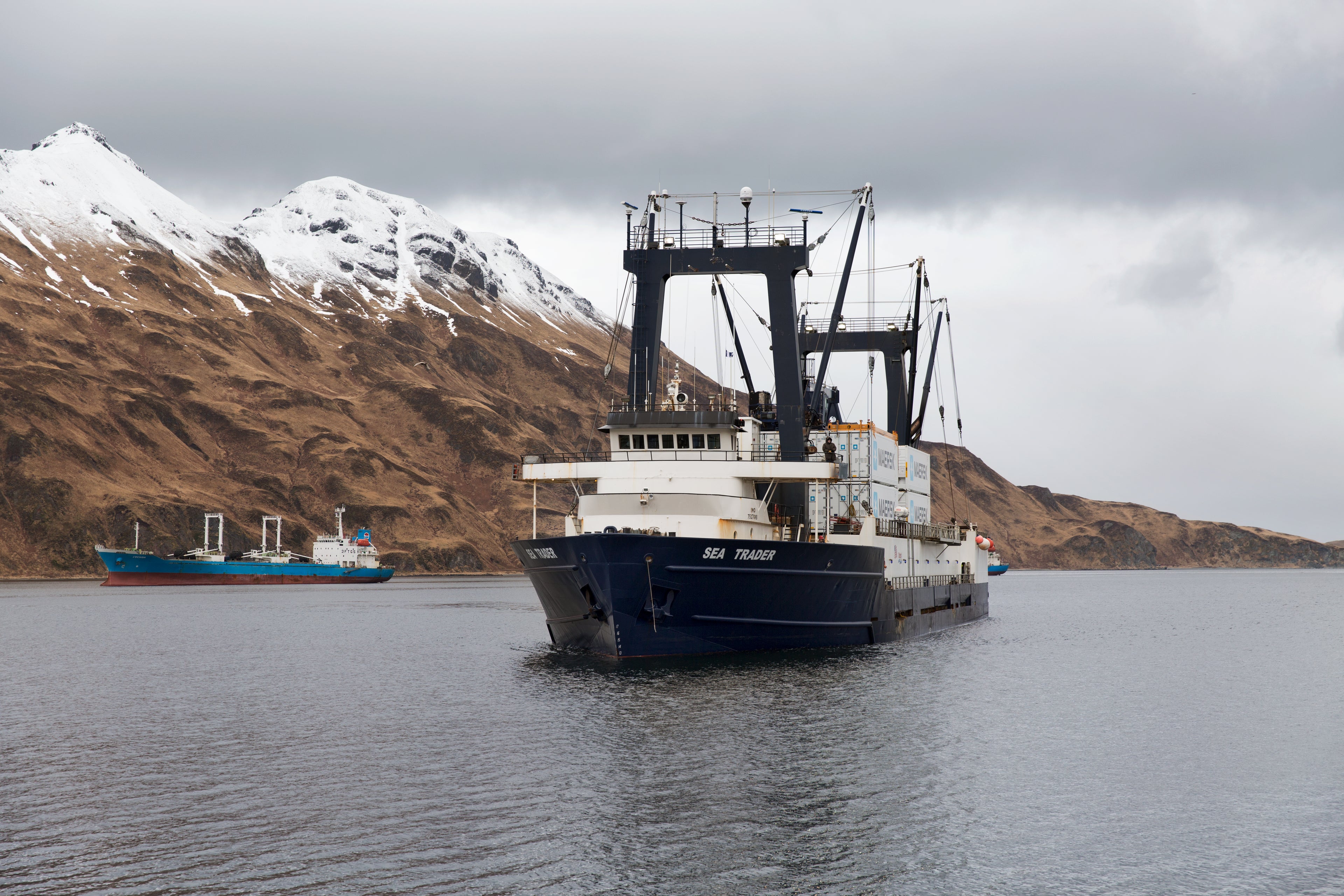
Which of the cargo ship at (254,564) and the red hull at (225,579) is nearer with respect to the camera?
the red hull at (225,579)

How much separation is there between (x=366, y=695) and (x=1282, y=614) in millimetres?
81833

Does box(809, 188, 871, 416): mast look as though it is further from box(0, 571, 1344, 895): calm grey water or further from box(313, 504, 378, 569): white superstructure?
box(313, 504, 378, 569): white superstructure

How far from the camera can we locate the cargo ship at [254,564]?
13975 cm

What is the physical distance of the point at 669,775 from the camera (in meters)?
23.8

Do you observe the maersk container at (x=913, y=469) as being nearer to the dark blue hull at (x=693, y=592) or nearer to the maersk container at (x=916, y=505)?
the maersk container at (x=916, y=505)

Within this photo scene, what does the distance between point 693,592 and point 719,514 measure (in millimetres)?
4137

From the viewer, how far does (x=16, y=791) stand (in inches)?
886

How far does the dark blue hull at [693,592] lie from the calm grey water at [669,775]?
1204 mm

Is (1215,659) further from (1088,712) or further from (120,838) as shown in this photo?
(120,838)

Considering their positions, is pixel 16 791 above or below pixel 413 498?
below

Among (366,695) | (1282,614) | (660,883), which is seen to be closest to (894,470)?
(366,695)

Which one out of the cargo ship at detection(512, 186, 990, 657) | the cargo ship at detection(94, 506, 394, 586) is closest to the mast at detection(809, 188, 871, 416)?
the cargo ship at detection(512, 186, 990, 657)

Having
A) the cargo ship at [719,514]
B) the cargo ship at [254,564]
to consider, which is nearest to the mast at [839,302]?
the cargo ship at [719,514]

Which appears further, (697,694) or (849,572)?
(849,572)
